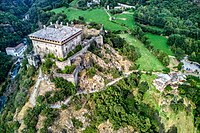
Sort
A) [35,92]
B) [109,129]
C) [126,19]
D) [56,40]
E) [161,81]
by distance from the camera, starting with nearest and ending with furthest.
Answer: [109,129] < [35,92] < [56,40] < [161,81] < [126,19]

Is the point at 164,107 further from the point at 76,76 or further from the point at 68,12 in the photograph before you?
the point at 68,12

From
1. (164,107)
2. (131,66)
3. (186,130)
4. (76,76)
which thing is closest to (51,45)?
(76,76)

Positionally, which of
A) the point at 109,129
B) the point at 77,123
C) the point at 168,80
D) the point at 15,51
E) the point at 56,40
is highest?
the point at 56,40

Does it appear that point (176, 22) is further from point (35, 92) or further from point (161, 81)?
point (35, 92)

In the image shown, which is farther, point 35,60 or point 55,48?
point 35,60

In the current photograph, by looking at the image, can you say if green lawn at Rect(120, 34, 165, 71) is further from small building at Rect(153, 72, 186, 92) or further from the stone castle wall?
the stone castle wall

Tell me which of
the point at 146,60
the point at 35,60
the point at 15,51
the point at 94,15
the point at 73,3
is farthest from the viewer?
the point at 73,3

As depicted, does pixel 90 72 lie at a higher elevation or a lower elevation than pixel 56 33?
lower

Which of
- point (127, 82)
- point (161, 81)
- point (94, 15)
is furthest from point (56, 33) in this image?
point (94, 15)
